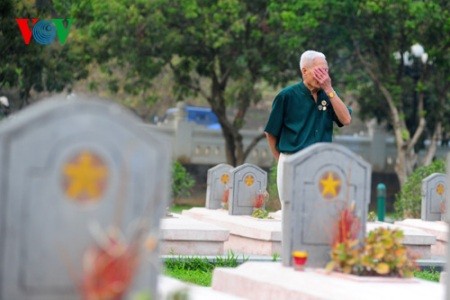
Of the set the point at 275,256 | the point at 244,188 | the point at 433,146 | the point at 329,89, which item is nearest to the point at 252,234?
the point at 275,256

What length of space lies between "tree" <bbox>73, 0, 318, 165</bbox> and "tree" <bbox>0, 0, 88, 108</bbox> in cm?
120

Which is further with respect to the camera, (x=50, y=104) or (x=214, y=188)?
(x=214, y=188)

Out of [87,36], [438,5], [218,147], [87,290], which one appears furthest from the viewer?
[218,147]

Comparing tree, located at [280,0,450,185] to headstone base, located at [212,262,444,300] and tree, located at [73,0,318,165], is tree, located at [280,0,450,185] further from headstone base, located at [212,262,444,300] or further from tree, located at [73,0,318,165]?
headstone base, located at [212,262,444,300]

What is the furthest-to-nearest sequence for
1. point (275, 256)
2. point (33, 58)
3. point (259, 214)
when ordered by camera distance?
point (33, 58) < point (259, 214) < point (275, 256)

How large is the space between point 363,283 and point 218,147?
36615 mm

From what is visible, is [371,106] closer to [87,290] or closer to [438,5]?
[438,5]

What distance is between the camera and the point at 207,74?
147 ft

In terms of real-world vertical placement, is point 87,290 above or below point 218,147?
below

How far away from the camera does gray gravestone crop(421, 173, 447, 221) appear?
75.4 feet

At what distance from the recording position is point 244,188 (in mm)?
23109

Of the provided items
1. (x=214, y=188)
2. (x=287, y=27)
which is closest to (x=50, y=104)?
(x=214, y=188)

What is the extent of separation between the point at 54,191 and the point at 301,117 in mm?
6084

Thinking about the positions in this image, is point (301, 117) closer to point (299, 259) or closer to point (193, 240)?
point (299, 259)
